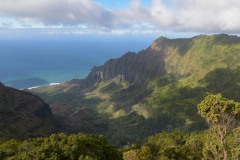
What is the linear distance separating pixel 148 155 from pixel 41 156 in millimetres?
25445

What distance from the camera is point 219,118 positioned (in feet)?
181

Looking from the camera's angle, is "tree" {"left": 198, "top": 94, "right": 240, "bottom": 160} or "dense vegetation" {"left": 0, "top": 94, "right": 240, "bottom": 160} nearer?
"tree" {"left": 198, "top": 94, "right": 240, "bottom": 160}

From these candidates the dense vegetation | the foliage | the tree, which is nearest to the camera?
the tree

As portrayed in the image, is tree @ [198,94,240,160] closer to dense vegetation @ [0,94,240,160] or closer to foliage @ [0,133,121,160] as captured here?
dense vegetation @ [0,94,240,160]

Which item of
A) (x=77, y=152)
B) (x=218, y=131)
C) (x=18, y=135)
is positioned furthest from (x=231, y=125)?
(x=18, y=135)

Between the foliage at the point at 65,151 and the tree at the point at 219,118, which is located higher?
the tree at the point at 219,118

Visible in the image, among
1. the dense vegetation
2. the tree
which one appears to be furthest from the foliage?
the tree

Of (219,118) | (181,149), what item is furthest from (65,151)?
(219,118)

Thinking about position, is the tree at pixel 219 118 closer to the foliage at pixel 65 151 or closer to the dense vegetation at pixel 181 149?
the dense vegetation at pixel 181 149

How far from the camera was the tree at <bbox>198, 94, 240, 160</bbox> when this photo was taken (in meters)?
54.0

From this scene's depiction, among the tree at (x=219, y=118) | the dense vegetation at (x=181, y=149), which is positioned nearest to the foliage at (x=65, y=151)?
the dense vegetation at (x=181, y=149)

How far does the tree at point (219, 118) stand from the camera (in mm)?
54031

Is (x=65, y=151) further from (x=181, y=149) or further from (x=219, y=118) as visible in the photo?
(x=219, y=118)

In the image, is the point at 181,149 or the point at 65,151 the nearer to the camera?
the point at 65,151
